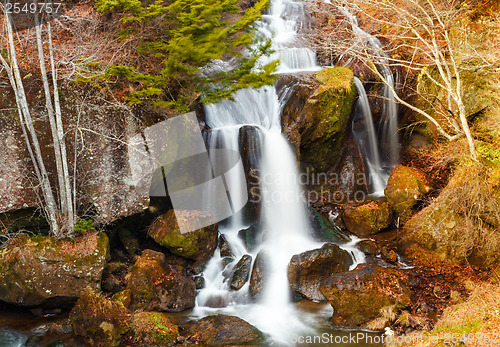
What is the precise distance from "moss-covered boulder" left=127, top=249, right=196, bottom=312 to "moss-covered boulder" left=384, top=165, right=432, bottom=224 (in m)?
6.49

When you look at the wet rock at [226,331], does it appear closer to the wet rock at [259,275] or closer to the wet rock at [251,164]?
the wet rock at [259,275]

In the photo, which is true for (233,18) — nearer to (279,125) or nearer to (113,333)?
(279,125)

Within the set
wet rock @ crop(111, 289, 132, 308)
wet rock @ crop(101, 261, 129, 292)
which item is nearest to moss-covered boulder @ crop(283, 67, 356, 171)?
wet rock @ crop(101, 261, 129, 292)

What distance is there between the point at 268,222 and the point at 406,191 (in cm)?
427

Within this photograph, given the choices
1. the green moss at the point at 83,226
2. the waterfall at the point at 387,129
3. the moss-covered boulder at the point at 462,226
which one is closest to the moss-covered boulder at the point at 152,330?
the green moss at the point at 83,226

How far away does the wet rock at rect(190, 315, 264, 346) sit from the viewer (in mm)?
6195

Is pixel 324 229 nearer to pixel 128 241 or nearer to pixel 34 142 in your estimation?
A: pixel 128 241

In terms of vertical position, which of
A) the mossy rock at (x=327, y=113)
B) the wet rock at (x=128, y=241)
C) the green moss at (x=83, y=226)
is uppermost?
the mossy rock at (x=327, y=113)

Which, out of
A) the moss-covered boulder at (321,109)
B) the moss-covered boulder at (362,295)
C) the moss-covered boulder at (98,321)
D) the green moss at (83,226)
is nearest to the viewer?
the moss-covered boulder at (98,321)

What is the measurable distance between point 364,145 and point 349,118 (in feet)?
5.65

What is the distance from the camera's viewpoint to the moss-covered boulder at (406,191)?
10094 millimetres

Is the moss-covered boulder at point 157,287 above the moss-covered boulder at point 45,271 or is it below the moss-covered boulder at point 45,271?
below

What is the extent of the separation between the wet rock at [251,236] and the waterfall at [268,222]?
0.37 feet

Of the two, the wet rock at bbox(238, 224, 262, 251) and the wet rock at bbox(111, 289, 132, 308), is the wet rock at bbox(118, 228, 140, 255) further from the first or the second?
the wet rock at bbox(238, 224, 262, 251)
